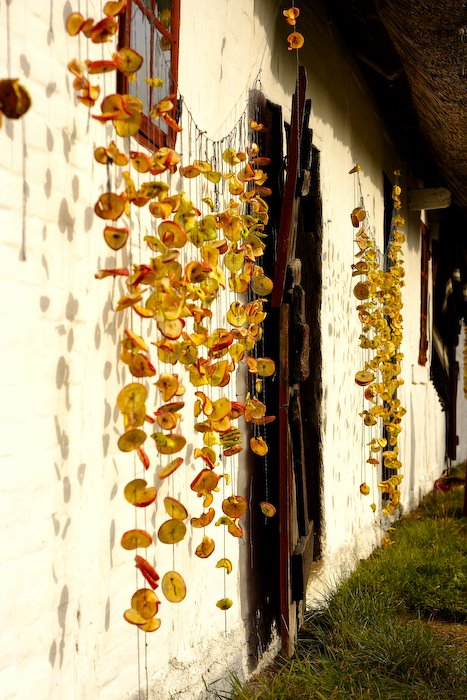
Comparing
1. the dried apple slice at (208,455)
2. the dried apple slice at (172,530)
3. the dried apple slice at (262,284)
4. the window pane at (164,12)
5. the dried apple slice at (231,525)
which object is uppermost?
the window pane at (164,12)

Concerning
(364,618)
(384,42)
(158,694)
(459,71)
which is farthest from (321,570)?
(384,42)

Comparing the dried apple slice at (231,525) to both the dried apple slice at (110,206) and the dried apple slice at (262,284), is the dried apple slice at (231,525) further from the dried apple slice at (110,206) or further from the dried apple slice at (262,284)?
the dried apple slice at (110,206)

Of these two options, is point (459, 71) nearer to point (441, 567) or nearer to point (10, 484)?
point (441, 567)

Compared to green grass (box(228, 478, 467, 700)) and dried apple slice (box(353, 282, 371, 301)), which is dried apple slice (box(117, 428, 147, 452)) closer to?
green grass (box(228, 478, 467, 700))

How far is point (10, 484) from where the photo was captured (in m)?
1.52

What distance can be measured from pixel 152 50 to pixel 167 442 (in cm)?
108

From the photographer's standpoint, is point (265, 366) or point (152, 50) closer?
point (152, 50)

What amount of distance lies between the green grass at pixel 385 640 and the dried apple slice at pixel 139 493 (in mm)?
1083

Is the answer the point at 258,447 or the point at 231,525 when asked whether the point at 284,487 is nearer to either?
the point at 258,447

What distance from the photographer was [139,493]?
66.6 inches

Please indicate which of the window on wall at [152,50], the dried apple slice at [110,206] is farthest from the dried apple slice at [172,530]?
the window on wall at [152,50]

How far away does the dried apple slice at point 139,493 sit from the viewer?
1.68 meters

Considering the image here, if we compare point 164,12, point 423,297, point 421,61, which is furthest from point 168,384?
point 423,297

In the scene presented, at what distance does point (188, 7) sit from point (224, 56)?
0.33 metres
